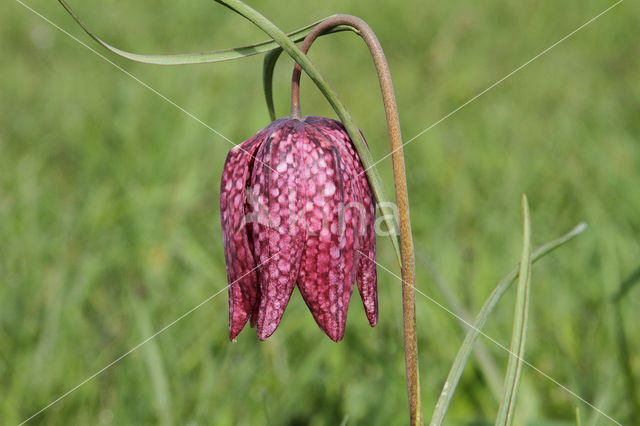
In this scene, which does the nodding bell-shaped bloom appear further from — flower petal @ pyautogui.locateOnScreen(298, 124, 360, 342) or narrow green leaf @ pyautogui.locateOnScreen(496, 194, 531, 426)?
narrow green leaf @ pyautogui.locateOnScreen(496, 194, 531, 426)

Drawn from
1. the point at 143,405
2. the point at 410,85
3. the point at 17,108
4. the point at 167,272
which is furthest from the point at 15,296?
the point at 410,85

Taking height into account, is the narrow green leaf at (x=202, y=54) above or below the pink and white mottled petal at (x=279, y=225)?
above

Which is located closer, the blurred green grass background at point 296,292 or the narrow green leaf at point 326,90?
the narrow green leaf at point 326,90

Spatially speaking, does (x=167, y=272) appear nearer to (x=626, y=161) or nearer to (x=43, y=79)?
(x=626, y=161)

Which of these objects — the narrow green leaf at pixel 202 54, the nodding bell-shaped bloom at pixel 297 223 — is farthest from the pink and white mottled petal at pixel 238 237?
the narrow green leaf at pixel 202 54

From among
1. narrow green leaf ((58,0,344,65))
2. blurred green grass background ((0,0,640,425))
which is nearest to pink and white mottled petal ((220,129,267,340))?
narrow green leaf ((58,0,344,65))

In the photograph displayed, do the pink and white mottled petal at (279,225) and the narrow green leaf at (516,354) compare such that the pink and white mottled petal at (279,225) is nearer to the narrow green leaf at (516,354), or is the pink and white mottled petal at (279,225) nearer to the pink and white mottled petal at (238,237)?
the pink and white mottled petal at (238,237)
